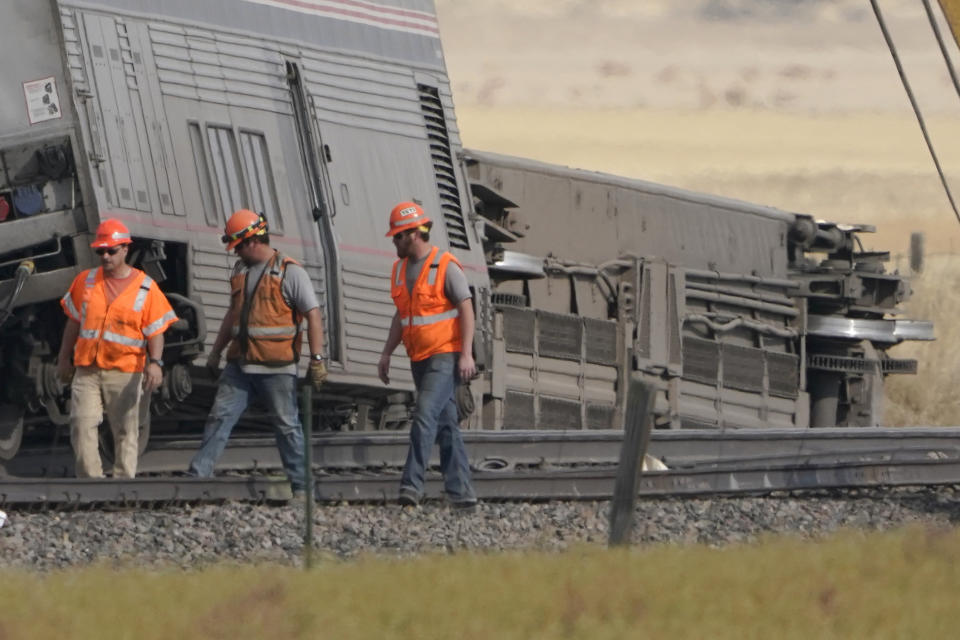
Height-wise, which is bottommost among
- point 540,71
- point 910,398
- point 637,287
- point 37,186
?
point 910,398

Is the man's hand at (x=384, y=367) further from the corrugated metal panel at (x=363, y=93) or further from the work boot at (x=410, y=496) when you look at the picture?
the corrugated metal panel at (x=363, y=93)

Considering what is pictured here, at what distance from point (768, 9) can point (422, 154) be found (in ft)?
314

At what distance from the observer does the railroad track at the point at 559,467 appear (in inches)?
459

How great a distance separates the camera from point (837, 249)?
20766mm

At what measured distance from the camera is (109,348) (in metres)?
12.5

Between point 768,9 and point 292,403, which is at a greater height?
point 768,9

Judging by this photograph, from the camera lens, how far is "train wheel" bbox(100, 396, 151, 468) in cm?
1330

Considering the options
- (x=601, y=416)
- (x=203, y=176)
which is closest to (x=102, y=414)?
(x=203, y=176)

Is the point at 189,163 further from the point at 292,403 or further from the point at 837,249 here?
the point at 837,249

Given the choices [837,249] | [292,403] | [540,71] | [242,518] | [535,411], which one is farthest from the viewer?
[540,71]

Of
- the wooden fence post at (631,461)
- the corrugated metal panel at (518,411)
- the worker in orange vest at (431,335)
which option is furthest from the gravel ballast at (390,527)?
the corrugated metal panel at (518,411)

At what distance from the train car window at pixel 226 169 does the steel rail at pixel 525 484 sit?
2098mm

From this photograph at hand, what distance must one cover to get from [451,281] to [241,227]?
127 cm

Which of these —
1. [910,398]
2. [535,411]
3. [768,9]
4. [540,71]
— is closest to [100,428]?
[535,411]
